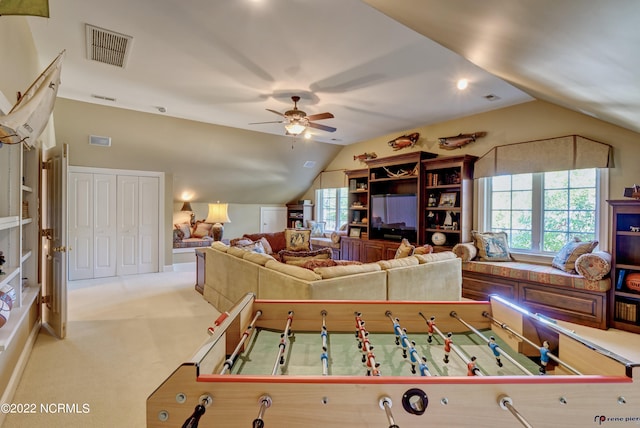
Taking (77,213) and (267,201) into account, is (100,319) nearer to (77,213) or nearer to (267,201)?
(77,213)

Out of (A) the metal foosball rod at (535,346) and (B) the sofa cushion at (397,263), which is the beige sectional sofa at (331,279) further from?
(A) the metal foosball rod at (535,346)

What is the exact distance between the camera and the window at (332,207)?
7.63 metres

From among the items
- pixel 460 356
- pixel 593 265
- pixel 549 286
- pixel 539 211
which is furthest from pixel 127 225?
pixel 593 265

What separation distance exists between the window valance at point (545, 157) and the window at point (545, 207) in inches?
8.9

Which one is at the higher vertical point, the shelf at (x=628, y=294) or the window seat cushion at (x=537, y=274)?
the window seat cushion at (x=537, y=274)

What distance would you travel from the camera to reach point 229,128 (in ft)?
19.6

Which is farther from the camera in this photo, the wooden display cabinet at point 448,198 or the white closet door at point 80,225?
the white closet door at point 80,225

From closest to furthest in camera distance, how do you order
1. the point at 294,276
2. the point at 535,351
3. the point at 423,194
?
the point at 535,351 → the point at 294,276 → the point at 423,194

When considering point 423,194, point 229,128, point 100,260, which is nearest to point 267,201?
point 229,128

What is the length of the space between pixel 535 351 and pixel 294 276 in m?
1.76

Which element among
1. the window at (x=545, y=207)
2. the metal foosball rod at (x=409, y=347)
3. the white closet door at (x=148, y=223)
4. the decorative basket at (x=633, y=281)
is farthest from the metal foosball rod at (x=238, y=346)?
the white closet door at (x=148, y=223)

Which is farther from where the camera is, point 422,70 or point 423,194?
point 423,194

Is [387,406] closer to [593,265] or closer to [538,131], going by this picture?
[593,265]

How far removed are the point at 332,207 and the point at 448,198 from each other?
3.41m
